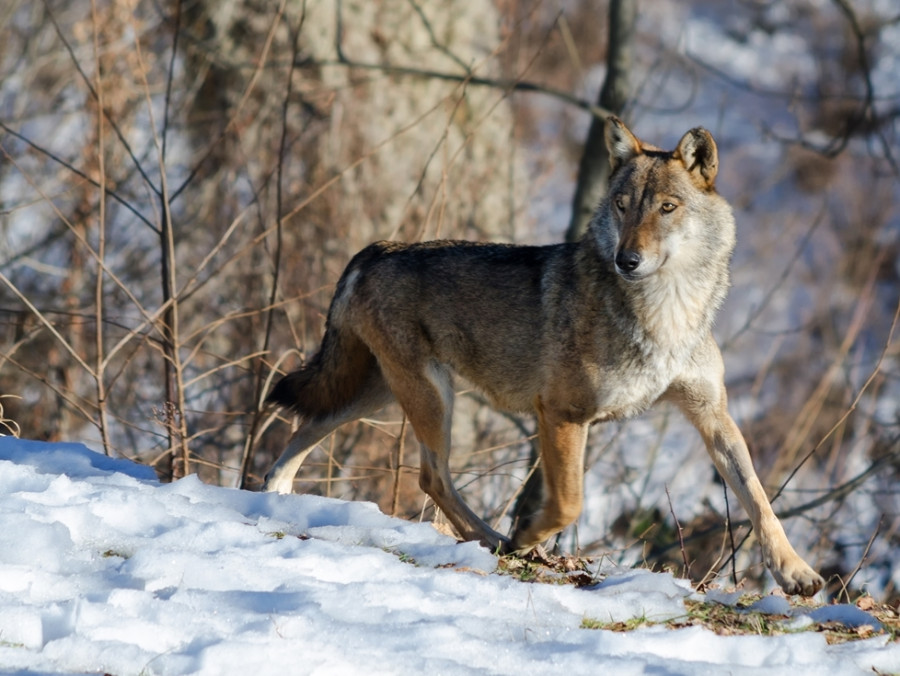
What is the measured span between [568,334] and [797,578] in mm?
1441

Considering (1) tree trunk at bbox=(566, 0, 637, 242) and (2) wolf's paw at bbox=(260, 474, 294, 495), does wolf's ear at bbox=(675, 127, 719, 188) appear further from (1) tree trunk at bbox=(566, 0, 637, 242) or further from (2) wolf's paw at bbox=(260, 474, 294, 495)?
(1) tree trunk at bbox=(566, 0, 637, 242)

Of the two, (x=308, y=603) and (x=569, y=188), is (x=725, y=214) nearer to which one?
(x=308, y=603)

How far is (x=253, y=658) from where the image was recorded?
280cm

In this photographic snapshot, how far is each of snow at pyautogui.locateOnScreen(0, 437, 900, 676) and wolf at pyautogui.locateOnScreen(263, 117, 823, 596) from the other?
862 millimetres

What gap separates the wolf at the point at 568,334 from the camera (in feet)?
15.4

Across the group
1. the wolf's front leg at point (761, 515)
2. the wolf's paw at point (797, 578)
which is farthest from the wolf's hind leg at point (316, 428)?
the wolf's paw at point (797, 578)

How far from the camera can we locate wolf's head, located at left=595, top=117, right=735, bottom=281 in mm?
4621

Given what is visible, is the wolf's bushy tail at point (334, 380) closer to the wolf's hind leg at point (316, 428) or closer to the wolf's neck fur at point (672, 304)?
the wolf's hind leg at point (316, 428)

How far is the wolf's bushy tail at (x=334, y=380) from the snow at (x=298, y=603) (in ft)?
4.62

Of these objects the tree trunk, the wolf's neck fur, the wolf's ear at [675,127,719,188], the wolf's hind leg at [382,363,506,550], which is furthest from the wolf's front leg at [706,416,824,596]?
the tree trunk

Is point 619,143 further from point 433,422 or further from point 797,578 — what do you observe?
point 797,578

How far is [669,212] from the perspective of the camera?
15.5 feet

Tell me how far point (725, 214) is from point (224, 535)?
2.67m

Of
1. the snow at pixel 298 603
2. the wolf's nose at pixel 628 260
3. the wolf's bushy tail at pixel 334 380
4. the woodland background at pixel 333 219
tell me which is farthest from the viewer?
the woodland background at pixel 333 219
